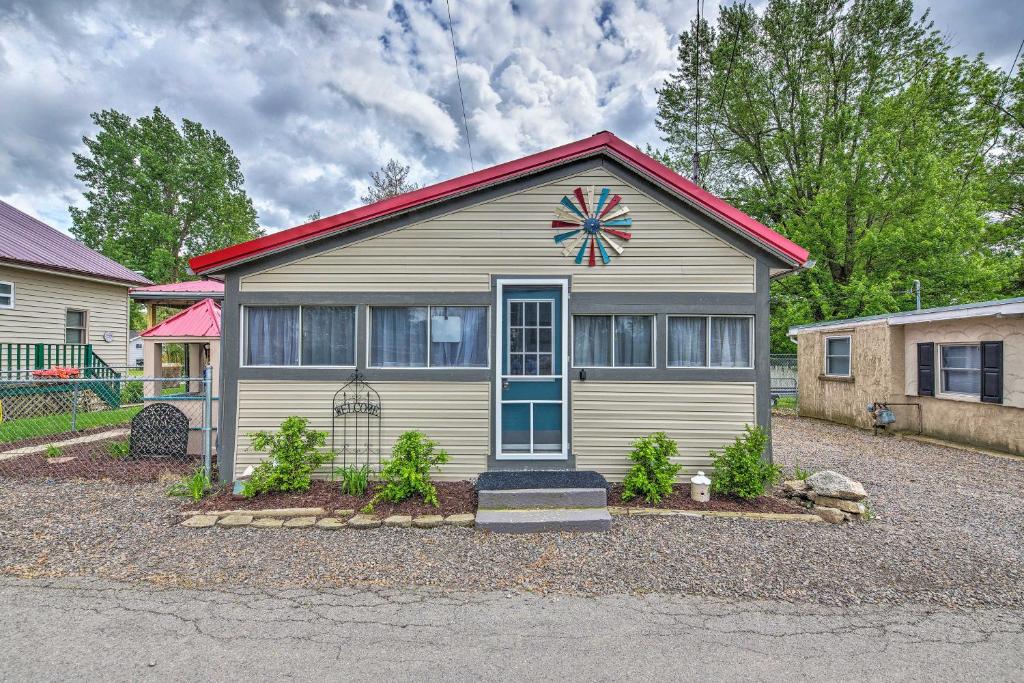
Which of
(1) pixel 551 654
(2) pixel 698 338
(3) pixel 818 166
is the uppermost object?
(3) pixel 818 166

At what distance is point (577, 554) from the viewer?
3979 millimetres

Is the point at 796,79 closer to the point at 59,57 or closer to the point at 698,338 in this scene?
the point at 698,338

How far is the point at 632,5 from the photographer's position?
10.8 meters

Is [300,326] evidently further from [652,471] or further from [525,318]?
[652,471]

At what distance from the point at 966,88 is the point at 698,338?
20.0 meters

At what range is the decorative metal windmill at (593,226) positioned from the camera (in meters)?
5.84

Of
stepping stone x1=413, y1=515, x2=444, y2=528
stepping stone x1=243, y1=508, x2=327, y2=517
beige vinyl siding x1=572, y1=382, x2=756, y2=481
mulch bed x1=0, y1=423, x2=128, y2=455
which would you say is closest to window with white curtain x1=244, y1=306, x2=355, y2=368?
stepping stone x1=243, y1=508, x2=327, y2=517

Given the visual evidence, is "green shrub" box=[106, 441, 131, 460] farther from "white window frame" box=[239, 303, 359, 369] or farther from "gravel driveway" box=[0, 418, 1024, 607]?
"white window frame" box=[239, 303, 359, 369]

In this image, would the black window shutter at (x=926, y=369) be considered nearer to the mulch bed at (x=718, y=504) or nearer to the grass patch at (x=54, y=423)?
the mulch bed at (x=718, y=504)

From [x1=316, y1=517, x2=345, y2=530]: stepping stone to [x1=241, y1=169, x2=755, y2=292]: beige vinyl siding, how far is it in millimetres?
2692

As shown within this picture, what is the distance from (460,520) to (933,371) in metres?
10.1

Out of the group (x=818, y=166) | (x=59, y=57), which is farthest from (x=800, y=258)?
(x=59, y=57)

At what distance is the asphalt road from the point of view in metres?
2.52

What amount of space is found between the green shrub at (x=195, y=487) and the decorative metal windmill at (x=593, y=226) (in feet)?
16.7
